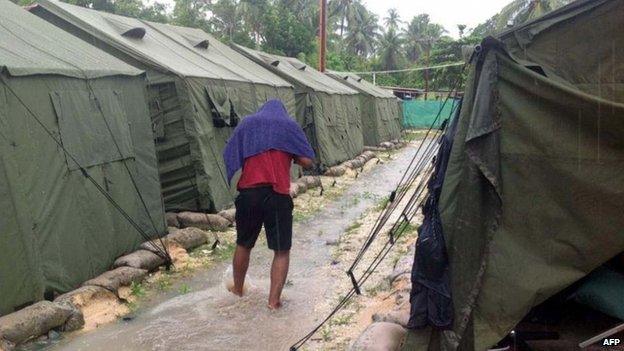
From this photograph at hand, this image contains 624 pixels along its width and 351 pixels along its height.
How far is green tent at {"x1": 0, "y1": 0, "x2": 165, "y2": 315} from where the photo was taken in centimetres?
512

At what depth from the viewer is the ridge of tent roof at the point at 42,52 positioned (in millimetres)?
5559

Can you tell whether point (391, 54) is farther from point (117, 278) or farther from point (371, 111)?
point (117, 278)

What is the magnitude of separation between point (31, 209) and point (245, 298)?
2117mm

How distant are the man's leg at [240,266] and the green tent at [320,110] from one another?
33.3ft

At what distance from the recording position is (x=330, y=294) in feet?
19.7

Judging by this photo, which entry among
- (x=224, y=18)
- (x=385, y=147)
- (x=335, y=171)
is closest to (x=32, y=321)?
(x=335, y=171)

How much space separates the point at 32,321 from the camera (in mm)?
4676

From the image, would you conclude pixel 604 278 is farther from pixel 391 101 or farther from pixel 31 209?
pixel 391 101

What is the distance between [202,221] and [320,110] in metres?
8.05

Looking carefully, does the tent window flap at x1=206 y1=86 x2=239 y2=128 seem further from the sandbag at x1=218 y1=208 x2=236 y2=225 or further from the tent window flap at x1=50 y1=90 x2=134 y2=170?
the tent window flap at x1=50 y1=90 x2=134 y2=170

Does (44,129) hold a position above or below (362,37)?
below

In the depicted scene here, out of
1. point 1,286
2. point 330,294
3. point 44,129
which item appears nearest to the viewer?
point 1,286

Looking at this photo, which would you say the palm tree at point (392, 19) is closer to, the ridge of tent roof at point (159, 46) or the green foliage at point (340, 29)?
the green foliage at point (340, 29)

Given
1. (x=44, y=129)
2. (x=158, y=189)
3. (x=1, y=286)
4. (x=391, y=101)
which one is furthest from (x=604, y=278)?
(x=391, y=101)
